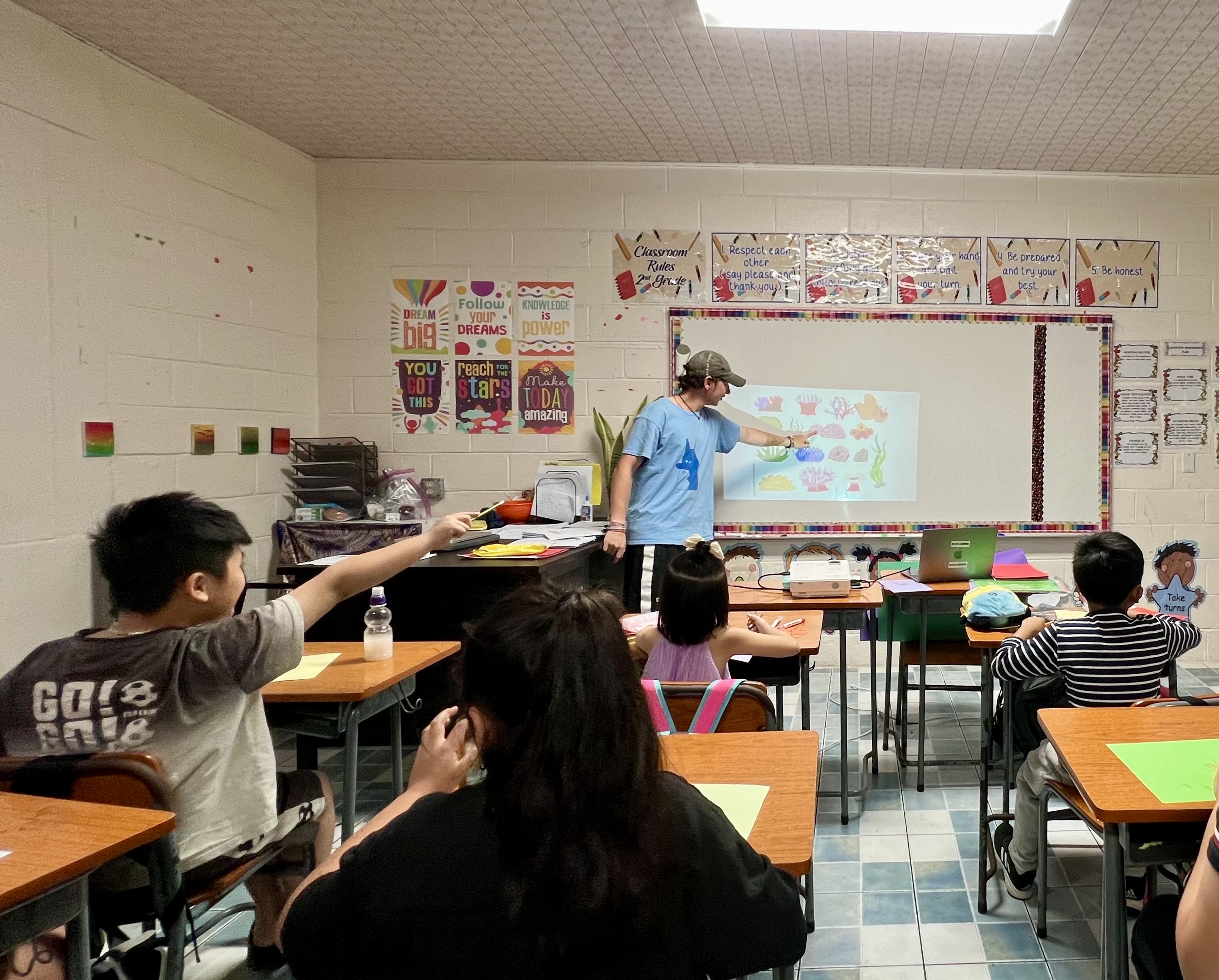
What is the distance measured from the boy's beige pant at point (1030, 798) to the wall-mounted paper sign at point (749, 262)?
305 centimetres

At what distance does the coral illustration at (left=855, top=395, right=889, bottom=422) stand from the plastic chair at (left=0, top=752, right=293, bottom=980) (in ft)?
12.6

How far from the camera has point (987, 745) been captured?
259 cm

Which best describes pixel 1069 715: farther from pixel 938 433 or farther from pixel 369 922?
pixel 938 433

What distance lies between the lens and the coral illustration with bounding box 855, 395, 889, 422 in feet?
16.1

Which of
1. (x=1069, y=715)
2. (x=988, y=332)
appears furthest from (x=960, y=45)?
(x=1069, y=715)

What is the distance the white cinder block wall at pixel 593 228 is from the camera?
484cm

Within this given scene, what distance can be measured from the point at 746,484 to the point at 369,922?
4.16 metres

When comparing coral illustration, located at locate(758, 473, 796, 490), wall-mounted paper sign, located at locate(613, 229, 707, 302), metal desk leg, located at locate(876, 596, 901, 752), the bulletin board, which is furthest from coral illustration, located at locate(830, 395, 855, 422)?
metal desk leg, located at locate(876, 596, 901, 752)

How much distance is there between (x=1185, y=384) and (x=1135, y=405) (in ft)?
0.96

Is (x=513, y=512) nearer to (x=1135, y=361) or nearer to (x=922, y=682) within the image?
(x=922, y=682)

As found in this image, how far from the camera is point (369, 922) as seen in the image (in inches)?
34.9

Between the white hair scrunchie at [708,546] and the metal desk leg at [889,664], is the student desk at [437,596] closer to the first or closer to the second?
the white hair scrunchie at [708,546]

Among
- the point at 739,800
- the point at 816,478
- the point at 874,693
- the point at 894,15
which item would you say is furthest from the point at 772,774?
the point at 816,478

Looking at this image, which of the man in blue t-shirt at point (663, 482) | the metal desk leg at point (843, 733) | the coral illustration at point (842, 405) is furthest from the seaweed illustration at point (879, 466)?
the metal desk leg at point (843, 733)
